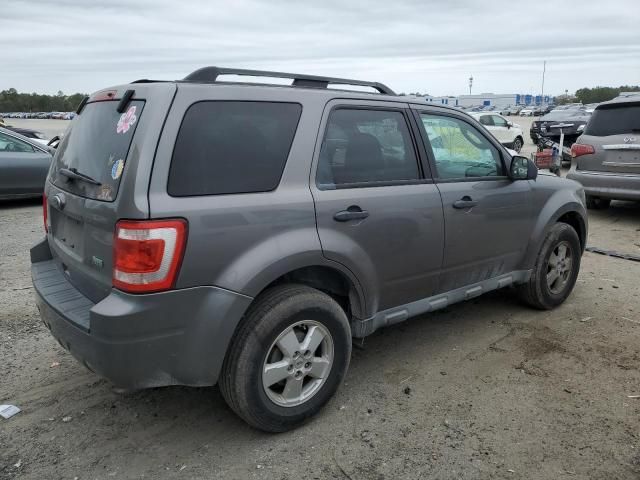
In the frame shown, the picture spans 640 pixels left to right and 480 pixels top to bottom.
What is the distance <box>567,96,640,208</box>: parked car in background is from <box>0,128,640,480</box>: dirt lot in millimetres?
4154

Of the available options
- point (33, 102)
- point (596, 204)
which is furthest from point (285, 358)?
point (33, 102)

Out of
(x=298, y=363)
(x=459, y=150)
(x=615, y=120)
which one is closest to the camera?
(x=298, y=363)

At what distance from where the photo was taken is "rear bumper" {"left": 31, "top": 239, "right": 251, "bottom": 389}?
245 centimetres

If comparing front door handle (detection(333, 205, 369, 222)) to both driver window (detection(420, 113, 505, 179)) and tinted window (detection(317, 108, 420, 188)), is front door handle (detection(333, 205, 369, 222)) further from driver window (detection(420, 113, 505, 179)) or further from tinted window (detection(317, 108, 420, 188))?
driver window (detection(420, 113, 505, 179))

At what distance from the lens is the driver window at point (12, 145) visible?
9523mm

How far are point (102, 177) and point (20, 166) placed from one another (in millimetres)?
7963

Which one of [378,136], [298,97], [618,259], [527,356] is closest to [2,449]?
[298,97]

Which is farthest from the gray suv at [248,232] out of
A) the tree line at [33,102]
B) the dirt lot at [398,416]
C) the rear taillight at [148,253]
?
the tree line at [33,102]

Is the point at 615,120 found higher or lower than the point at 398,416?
higher

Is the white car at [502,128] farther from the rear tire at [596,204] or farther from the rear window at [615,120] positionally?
the rear window at [615,120]

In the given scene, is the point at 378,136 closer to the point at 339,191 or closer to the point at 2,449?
the point at 339,191

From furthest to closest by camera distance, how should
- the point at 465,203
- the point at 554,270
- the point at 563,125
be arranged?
the point at 563,125 → the point at 554,270 → the point at 465,203

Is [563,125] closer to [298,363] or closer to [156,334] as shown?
[298,363]

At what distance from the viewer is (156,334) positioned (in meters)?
2.50
